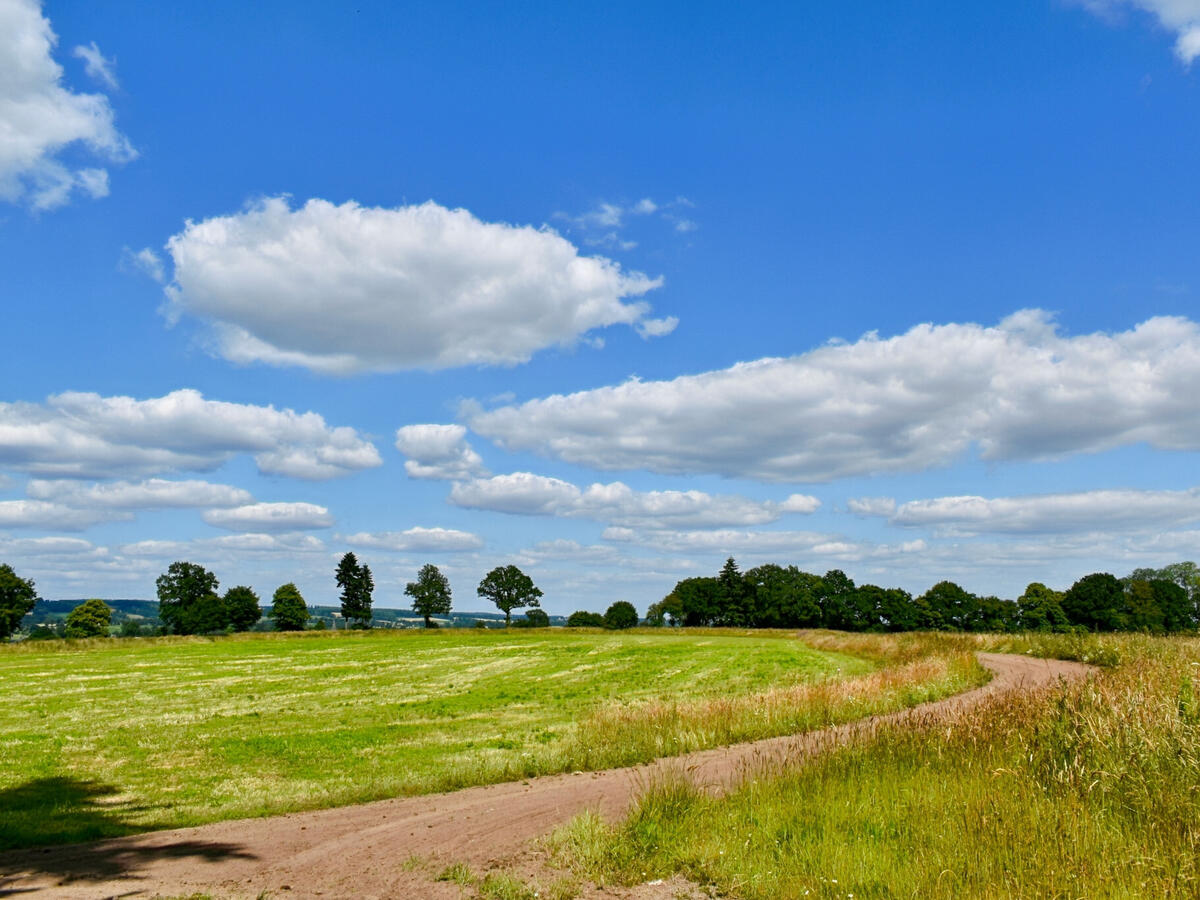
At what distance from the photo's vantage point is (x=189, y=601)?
14362cm

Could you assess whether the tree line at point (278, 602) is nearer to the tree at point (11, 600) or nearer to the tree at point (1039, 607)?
the tree at point (11, 600)

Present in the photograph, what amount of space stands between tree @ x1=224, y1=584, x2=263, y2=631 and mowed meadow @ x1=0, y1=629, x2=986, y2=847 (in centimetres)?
8999

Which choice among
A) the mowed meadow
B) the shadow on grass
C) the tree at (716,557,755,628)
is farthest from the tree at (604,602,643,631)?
the shadow on grass

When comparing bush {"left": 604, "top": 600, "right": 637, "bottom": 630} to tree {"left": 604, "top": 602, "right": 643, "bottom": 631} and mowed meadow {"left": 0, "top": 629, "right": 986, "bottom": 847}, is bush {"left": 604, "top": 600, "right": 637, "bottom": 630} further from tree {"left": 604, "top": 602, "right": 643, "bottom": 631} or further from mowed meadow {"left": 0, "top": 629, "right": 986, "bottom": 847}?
mowed meadow {"left": 0, "top": 629, "right": 986, "bottom": 847}

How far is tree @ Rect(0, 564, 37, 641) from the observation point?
116312 millimetres

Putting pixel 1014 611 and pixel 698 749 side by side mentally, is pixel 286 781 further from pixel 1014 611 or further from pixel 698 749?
pixel 1014 611

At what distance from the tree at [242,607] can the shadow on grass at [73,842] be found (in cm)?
13804

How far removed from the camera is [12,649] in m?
71.6

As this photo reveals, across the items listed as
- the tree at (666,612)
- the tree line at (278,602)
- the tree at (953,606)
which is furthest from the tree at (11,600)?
the tree at (953,606)

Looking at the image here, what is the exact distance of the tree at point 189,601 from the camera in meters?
138

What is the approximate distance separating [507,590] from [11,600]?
80704 millimetres

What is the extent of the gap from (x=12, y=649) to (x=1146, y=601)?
15917cm

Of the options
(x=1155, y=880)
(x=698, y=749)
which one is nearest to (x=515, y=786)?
(x=698, y=749)

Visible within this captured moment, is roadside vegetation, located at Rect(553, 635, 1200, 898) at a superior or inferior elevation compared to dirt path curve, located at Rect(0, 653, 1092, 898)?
superior
